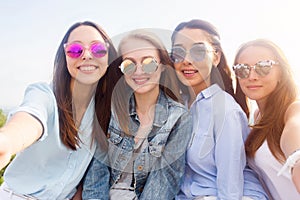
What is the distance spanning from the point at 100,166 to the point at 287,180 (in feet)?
3.57

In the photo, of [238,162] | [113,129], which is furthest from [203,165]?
[113,129]

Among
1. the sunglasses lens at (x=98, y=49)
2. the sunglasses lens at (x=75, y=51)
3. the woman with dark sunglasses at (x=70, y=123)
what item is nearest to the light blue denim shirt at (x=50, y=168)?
the woman with dark sunglasses at (x=70, y=123)

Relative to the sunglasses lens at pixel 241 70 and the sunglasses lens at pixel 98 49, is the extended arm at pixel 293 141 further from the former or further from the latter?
the sunglasses lens at pixel 98 49

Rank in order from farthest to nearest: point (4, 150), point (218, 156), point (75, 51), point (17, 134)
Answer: point (75, 51) < point (218, 156) < point (17, 134) < point (4, 150)

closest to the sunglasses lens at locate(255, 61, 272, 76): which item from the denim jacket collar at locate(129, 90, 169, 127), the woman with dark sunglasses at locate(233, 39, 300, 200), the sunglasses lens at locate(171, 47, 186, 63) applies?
the woman with dark sunglasses at locate(233, 39, 300, 200)

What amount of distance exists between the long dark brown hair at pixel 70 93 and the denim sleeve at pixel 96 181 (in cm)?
17

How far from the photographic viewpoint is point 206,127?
2.18 meters

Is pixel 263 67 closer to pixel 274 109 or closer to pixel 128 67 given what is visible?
pixel 274 109

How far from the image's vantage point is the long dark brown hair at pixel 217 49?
2.35 m

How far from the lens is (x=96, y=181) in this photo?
225 cm

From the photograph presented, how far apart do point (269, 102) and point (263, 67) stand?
0.71 feet

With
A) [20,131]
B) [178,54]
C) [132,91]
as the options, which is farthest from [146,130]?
[20,131]

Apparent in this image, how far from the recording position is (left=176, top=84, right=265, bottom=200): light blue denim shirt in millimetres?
2082

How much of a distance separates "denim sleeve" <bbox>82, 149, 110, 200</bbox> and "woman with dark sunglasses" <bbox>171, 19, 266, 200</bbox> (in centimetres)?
45
